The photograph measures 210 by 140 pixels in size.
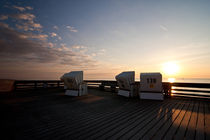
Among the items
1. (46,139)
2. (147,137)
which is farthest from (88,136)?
(147,137)

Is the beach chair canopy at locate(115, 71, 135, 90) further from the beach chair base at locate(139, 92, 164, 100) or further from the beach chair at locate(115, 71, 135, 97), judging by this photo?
the beach chair base at locate(139, 92, 164, 100)

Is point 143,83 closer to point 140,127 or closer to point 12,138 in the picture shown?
point 140,127

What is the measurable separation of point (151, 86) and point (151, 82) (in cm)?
31

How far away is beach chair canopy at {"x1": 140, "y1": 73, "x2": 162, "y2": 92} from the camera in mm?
7930

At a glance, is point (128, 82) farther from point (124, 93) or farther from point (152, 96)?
point (152, 96)

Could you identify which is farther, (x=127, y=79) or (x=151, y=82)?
(x=127, y=79)

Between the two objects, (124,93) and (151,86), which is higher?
(151,86)

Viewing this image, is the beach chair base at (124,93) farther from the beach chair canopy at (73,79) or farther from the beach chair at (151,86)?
the beach chair canopy at (73,79)

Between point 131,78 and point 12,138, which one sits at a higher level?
point 131,78

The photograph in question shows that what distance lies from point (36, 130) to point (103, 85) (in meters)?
11.0

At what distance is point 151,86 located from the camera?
8156 mm

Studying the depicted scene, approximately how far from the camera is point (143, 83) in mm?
8414

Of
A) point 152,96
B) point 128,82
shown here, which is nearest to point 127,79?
point 128,82

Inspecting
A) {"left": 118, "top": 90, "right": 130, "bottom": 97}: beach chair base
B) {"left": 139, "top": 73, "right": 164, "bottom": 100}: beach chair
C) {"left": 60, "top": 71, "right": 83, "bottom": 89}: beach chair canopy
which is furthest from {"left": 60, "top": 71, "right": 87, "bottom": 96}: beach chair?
{"left": 139, "top": 73, "right": 164, "bottom": 100}: beach chair
